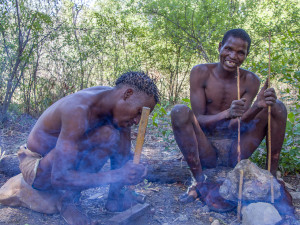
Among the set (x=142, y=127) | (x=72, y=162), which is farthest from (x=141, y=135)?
(x=72, y=162)

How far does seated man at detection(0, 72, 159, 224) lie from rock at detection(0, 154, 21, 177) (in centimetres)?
59

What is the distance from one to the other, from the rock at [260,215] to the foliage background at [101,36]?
2.96 meters

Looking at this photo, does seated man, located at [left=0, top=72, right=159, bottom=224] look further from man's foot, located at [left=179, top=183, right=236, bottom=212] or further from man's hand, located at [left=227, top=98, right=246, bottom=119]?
man's hand, located at [left=227, top=98, right=246, bottom=119]

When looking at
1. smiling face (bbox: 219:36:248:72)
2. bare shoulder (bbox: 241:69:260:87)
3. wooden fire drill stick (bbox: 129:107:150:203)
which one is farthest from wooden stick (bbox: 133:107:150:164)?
bare shoulder (bbox: 241:69:260:87)

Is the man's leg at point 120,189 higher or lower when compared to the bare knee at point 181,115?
lower

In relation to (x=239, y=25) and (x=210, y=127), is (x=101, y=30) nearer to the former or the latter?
(x=239, y=25)

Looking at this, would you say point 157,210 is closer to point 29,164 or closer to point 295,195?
point 29,164

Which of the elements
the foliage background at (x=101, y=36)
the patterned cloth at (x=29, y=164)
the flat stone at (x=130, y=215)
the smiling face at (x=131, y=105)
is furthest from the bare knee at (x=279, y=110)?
the foliage background at (x=101, y=36)

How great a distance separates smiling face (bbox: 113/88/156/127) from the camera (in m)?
2.13

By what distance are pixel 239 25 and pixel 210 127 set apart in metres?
4.87

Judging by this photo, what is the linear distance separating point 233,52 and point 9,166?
2.57 m

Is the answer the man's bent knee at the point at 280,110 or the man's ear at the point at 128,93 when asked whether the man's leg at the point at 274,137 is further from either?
the man's ear at the point at 128,93

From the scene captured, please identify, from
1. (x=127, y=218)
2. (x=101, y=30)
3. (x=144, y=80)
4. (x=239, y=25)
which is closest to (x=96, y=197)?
(x=127, y=218)

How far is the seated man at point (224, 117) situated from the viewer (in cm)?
250
